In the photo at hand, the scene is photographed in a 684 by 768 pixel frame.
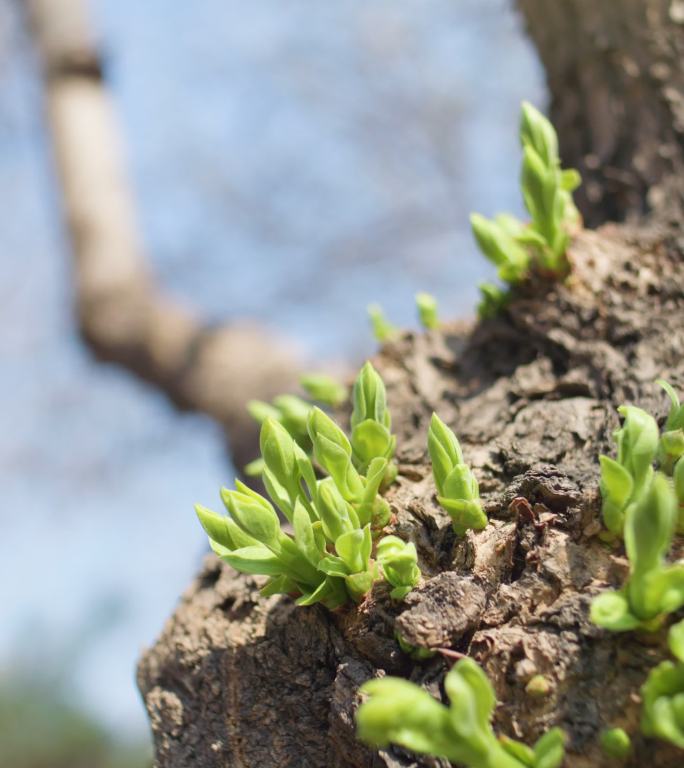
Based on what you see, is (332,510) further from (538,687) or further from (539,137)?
(539,137)

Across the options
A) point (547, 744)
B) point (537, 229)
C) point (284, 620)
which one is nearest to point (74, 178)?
point (537, 229)

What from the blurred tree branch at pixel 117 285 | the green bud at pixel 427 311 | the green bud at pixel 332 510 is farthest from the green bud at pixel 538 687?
the blurred tree branch at pixel 117 285

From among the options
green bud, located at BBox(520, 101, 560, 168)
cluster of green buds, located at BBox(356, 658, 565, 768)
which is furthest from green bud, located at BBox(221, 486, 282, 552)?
green bud, located at BBox(520, 101, 560, 168)

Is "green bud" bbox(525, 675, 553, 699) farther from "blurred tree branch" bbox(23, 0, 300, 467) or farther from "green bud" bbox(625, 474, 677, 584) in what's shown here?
"blurred tree branch" bbox(23, 0, 300, 467)

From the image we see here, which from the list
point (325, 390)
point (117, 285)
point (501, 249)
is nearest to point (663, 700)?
point (501, 249)

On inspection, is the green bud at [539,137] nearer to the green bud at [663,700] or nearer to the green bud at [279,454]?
the green bud at [279,454]

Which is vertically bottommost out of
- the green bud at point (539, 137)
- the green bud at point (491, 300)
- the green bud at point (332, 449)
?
the green bud at point (332, 449)
